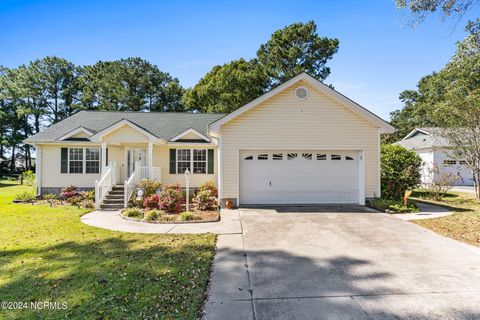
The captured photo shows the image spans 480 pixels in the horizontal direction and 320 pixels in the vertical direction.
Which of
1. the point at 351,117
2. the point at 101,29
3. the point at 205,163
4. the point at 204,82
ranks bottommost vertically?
the point at 205,163

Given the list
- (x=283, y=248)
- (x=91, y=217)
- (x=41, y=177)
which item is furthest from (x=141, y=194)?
(x=283, y=248)

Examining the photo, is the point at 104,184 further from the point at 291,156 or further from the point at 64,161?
the point at 291,156

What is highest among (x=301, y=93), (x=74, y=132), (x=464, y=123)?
(x=301, y=93)

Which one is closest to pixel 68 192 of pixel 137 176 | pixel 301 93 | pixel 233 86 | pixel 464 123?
pixel 137 176

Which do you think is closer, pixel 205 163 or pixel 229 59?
pixel 205 163

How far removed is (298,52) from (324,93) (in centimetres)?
1682

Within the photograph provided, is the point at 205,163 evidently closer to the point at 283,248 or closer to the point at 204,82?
the point at 283,248

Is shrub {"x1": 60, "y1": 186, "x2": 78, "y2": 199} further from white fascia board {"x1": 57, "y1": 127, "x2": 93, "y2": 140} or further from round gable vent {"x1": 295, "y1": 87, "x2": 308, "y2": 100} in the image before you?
round gable vent {"x1": 295, "y1": 87, "x2": 308, "y2": 100}

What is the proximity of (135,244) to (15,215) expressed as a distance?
23.4 ft

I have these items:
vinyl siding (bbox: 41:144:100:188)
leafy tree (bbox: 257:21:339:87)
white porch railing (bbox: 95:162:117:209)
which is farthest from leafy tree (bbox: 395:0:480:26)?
leafy tree (bbox: 257:21:339:87)

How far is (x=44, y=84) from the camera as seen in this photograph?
3916 centimetres

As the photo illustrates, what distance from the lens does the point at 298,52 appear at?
1041 inches

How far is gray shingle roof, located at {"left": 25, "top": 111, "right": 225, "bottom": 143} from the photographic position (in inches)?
615

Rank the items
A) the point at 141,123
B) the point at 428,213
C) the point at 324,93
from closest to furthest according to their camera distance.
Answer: the point at 428,213, the point at 324,93, the point at 141,123
